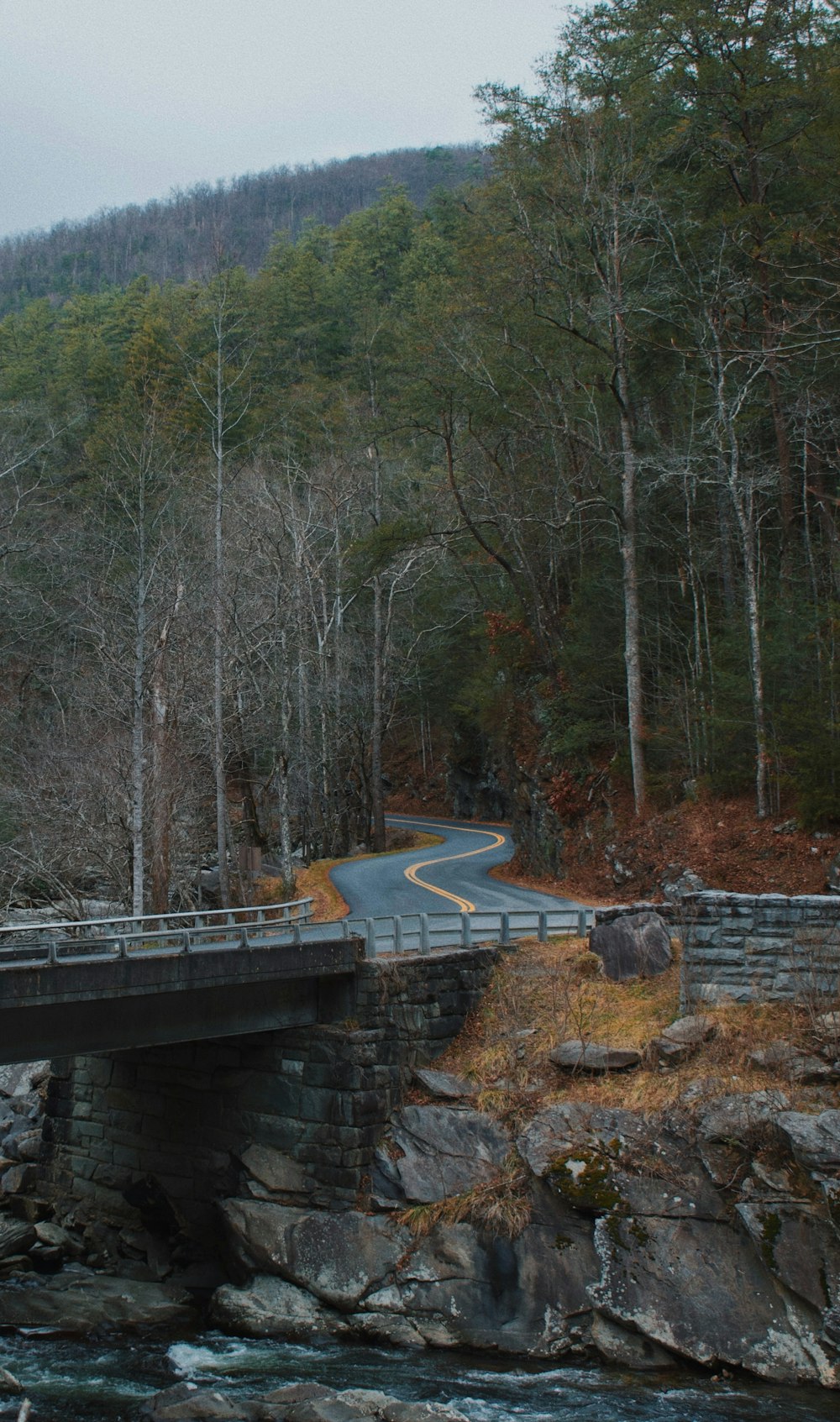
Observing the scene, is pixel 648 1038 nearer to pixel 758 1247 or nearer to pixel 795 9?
pixel 758 1247

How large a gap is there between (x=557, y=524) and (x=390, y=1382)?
63.6ft

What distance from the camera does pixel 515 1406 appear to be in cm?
1127

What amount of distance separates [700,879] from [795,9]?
64.7ft

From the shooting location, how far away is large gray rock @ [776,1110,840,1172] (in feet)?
39.4

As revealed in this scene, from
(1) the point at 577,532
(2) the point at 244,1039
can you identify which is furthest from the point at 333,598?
(2) the point at 244,1039

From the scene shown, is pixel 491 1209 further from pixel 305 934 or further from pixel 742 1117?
pixel 305 934

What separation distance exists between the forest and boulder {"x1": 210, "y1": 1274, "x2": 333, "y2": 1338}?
315 inches

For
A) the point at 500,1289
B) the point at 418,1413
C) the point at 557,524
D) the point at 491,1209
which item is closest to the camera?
the point at 418,1413

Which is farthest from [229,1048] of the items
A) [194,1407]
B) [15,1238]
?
[194,1407]

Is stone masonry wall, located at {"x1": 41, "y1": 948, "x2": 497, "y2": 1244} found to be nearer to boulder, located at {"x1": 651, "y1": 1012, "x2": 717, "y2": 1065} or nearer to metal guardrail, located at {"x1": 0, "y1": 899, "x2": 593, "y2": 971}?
metal guardrail, located at {"x1": 0, "y1": 899, "x2": 593, "y2": 971}

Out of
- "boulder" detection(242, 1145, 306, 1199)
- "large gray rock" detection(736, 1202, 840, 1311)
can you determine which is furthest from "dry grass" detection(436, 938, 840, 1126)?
"boulder" detection(242, 1145, 306, 1199)

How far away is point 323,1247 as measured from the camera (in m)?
14.1

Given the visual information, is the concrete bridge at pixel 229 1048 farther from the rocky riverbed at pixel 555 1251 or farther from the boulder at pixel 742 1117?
the boulder at pixel 742 1117

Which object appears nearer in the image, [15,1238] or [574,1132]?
[574,1132]
